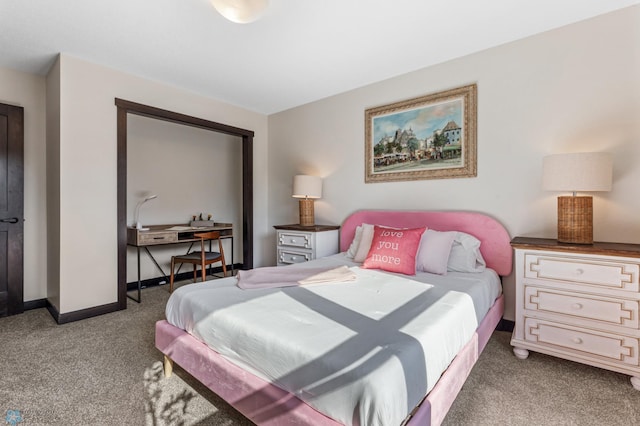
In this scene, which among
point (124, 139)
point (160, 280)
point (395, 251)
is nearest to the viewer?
point (395, 251)

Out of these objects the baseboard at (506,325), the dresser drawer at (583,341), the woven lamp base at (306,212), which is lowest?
the baseboard at (506,325)

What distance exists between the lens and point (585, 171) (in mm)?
1954

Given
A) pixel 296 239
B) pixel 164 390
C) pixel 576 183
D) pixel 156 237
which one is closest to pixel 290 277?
pixel 164 390

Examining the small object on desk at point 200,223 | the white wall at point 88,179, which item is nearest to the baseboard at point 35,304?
the white wall at point 88,179

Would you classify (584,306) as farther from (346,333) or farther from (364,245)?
(346,333)

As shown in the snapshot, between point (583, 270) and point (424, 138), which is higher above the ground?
point (424, 138)

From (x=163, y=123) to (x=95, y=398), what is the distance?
362 centimetres

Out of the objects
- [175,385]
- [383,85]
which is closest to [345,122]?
[383,85]

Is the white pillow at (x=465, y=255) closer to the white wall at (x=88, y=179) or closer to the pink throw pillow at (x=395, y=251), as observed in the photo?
the pink throw pillow at (x=395, y=251)

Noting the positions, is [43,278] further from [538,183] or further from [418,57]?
[538,183]

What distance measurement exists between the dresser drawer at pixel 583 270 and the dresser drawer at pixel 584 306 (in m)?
0.08

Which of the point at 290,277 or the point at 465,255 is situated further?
the point at 465,255

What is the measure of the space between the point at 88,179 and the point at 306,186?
2245 mm

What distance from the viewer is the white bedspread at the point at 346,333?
39.9 inches
